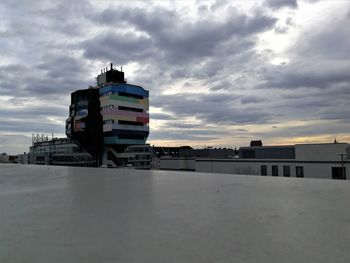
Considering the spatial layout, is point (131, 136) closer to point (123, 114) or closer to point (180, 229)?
point (123, 114)

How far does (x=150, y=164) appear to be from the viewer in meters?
59.9

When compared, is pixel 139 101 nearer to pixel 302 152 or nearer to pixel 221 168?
pixel 221 168

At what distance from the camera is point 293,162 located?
3105cm

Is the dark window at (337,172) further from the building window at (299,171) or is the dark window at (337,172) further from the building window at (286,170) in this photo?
the building window at (286,170)

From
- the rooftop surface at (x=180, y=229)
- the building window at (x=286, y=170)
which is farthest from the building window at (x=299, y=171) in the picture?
the rooftop surface at (x=180, y=229)

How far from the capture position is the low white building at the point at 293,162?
28273 millimetres

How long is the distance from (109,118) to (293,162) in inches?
959

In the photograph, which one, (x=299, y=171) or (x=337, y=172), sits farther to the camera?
(x=299, y=171)

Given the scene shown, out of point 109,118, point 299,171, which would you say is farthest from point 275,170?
point 109,118

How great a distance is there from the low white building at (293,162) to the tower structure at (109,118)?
11.0 meters

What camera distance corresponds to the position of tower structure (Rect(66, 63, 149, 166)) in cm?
4400

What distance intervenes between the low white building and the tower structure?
36.2 ft

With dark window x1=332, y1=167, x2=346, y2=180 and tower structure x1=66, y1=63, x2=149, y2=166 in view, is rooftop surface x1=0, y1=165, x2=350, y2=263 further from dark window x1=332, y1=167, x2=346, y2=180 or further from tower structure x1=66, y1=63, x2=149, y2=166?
tower structure x1=66, y1=63, x2=149, y2=166

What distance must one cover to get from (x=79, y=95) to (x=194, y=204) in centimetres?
4565
